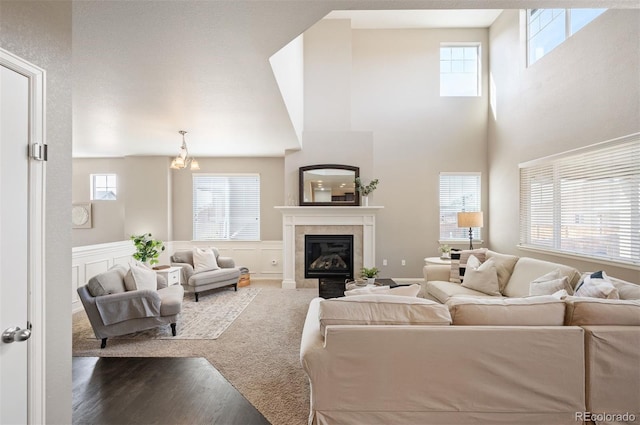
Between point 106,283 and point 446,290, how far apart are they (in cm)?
395

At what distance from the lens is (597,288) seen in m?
2.45

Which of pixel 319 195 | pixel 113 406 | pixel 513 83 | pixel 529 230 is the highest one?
pixel 513 83

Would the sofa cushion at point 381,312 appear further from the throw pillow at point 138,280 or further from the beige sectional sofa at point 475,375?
the throw pillow at point 138,280

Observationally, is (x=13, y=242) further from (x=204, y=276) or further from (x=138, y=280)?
(x=204, y=276)

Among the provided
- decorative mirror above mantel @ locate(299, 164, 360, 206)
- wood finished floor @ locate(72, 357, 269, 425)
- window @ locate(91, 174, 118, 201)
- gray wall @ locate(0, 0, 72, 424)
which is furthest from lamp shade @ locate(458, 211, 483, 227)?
window @ locate(91, 174, 118, 201)

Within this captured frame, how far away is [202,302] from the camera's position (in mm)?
5004

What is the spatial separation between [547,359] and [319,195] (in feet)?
14.7

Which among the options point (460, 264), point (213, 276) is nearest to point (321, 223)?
point (213, 276)

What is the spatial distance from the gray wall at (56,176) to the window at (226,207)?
5265 millimetres

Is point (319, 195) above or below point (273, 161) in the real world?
below

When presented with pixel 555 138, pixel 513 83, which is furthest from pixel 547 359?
pixel 513 83

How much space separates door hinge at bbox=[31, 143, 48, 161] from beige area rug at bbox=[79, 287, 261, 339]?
2744 millimetres

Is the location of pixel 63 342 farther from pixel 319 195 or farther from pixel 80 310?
pixel 319 195

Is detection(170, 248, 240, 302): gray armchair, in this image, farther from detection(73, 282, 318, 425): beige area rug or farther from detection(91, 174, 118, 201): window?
detection(91, 174, 118, 201): window
